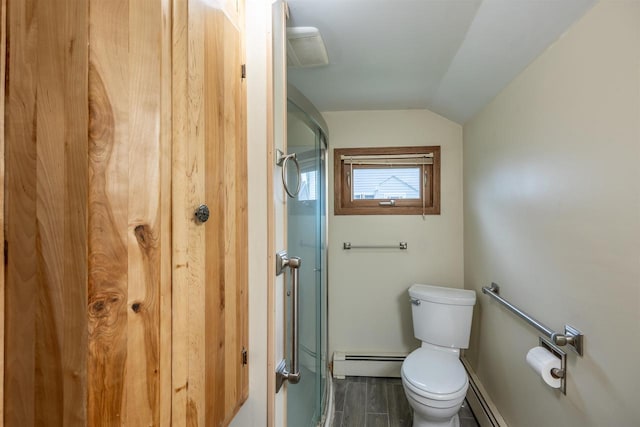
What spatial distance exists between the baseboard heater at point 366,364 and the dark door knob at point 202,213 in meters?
2.08

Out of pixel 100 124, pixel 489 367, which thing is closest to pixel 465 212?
pixel 489 367

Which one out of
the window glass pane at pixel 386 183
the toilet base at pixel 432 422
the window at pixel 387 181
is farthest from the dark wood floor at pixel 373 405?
the window glass pane at pixel 386 183

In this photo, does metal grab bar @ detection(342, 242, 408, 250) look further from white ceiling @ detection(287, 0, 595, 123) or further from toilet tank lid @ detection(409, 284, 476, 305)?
white ceiling @ detection(287, 0, 595, 123)

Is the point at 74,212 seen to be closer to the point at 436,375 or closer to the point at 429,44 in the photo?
the point at 429,44

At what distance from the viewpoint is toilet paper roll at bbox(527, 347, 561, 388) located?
111 cm

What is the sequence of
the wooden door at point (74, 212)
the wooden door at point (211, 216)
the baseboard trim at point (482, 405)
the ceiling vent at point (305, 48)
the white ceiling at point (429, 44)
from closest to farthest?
the wooden door at point (74, 212) → the wooden door at point (211, 216) → the white ceiling at point (429, 44) → the ceiling vent at point (305, 48) → the baseboard trim at point (482, 405)

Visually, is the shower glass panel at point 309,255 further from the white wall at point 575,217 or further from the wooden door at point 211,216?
the white wall at point 575,217

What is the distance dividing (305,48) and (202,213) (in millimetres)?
1159

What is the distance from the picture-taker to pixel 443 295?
194 centimetres

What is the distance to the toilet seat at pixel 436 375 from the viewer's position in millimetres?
1476

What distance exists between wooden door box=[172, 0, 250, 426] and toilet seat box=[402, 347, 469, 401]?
1.08 meters

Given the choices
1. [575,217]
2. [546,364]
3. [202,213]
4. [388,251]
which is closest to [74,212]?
[202,213]

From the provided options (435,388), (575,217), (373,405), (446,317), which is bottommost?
(373,405)

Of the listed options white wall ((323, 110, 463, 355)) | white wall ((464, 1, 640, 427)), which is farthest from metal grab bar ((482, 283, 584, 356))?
white wall ((323, 110, 463, 355))
